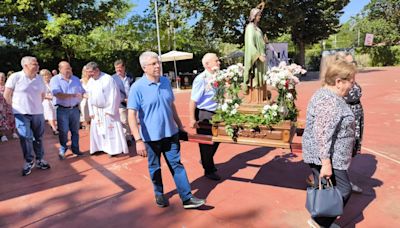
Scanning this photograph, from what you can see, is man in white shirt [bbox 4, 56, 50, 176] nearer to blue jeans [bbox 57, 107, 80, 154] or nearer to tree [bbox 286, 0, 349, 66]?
blue jeans [bbox 57, 107, 80, 154]

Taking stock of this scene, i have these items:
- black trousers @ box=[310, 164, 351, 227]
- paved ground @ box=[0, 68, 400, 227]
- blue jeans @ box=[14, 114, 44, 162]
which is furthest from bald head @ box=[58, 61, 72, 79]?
black trousers @ box=[310, 164, 351, 227]

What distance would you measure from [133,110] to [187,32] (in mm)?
27378

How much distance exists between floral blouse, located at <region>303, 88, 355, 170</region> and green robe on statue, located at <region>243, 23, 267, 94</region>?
1861 millimetres

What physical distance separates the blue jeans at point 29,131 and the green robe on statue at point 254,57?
335 centimetres

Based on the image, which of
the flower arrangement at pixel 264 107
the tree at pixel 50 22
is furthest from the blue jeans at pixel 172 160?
the tree at pixel 50 22

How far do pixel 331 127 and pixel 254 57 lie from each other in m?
2.13

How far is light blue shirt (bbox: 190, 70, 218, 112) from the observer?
479cm

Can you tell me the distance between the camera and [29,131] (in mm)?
5641

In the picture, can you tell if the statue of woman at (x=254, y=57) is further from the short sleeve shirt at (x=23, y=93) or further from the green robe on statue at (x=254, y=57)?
the short sleeve shirt at (x=23, y=93)

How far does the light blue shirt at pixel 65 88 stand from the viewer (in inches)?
248

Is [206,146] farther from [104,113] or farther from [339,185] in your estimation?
[104,113]

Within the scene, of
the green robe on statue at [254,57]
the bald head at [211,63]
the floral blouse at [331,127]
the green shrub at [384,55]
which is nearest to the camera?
the floral blouse at [331,127]

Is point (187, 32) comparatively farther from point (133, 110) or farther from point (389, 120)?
point (133, 110)

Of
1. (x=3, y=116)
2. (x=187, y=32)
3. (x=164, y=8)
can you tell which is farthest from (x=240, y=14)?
(x=3, y=116)
